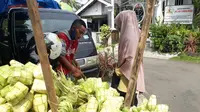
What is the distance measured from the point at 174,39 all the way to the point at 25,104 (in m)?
9.25

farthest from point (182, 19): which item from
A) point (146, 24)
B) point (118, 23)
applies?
point (146, 24)

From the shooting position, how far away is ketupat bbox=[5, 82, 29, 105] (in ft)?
4.15

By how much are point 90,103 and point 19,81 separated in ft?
1.55

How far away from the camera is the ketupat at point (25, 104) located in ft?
4.24

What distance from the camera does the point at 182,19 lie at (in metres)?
11.5

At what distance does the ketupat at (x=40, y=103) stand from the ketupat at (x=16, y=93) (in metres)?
0.08

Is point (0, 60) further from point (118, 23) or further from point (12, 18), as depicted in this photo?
point (118, 23)

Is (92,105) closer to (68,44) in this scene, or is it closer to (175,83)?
(68,44)

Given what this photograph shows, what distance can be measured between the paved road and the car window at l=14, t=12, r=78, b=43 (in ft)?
8.88

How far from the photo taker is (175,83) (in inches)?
237

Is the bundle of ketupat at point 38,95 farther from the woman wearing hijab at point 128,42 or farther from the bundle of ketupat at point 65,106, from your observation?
the woman wearing hijab at point 128,42

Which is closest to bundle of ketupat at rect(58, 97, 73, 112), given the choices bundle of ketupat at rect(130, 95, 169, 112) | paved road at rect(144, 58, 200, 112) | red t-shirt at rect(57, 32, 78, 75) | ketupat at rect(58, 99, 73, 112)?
ketupat at rect(58, 99, 73, 112)

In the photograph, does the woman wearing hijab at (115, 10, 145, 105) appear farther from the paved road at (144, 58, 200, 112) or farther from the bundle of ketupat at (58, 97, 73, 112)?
the paved road at (144, 58, 200, 112)

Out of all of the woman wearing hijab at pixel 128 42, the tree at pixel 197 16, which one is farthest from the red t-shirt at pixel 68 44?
the tree at pixel 197 16
